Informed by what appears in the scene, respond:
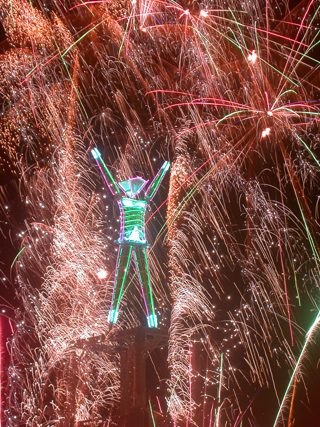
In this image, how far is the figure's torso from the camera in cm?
896

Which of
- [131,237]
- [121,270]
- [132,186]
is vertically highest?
[132,186]

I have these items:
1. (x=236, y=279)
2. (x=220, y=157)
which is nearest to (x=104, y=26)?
(x=220, y=157)

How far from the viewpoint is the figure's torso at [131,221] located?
8963 millimetres

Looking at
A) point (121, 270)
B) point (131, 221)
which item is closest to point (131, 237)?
point (131, 221)

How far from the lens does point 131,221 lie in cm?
902

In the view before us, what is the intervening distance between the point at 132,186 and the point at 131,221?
0.81m

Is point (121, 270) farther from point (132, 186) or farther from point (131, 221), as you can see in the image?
point (132, 186)

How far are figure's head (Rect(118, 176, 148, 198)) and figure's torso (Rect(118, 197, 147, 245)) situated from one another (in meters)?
0.23

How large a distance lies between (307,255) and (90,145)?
766cm

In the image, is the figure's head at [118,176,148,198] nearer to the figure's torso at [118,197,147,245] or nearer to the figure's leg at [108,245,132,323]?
the figure's torso at [118,197,147,245]

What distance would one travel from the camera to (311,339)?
50.7 feet

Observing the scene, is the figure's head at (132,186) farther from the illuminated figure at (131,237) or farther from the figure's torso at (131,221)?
the figure's torso at (131,221)

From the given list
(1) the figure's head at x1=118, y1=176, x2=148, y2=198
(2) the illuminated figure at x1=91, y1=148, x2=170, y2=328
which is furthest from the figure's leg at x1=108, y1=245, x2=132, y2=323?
(1) the figure's head at x1=118, y1=176, x2=148, y2=198

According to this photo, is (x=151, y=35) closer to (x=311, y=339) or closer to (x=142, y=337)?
(x=142, y=337)
